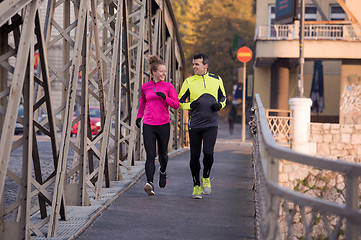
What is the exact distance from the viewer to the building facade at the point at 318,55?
111 ft

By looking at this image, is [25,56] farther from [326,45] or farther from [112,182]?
[326,45]

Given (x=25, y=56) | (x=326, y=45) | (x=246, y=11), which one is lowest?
(x=25, y=56)

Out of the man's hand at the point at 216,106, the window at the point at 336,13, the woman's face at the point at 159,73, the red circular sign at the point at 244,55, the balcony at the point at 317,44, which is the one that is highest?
the window at the point at 336,13

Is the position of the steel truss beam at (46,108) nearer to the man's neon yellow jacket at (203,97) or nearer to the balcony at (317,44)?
the man's neon yellow jacket at (203,97)

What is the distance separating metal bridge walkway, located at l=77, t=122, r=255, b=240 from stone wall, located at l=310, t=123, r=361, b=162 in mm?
14710

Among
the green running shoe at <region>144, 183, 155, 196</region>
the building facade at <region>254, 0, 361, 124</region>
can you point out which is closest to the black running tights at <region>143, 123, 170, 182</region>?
the green running shoe at <region>144, 183, 155, 196</region>

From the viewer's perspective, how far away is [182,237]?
687 centimetres

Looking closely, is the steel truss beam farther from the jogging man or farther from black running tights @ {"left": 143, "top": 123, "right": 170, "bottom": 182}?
the jogging man

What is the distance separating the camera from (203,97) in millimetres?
9172

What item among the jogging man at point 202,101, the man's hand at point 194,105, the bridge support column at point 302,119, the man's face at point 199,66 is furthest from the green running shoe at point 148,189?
the bridge support column at point 302,119

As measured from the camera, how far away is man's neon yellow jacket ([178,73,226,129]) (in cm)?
919

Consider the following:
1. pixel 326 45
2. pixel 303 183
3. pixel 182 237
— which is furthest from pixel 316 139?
pixel 182 237

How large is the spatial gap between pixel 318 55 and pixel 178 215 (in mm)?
26416

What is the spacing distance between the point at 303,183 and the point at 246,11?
57.1 m
